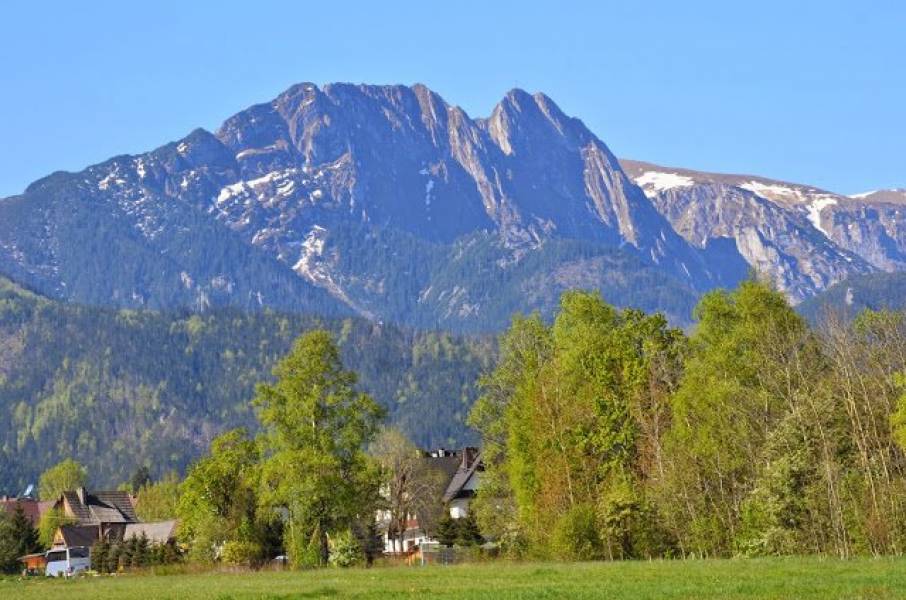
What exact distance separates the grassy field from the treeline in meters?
8.28

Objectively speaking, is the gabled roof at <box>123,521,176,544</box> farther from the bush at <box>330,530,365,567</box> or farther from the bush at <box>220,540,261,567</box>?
the bush at <box>330,530,365,567</box>

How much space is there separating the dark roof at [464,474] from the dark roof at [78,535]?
41176mm

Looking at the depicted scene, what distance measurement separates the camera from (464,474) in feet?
567

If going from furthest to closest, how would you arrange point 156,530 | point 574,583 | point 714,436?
point 156,530 → point 714,436 → point 574,583

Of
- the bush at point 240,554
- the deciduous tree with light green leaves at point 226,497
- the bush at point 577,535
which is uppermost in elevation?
the deciduous tree with light green leaves at point 226,497

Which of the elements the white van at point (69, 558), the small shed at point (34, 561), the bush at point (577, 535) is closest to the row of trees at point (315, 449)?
the bush at point (577, 535)

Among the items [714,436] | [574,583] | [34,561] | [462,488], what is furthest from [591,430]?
[34,561]

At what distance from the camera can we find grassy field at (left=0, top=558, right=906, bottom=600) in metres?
50.8

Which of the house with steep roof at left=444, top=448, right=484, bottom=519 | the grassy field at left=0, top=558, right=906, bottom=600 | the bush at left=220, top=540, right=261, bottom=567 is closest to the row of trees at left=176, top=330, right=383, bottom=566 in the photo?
the bush at left=220, top=540, right=261, bottom=567

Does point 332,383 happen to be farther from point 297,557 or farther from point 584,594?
point 584,594

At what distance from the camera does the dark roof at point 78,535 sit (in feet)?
592

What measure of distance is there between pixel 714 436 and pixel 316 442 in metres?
23.7

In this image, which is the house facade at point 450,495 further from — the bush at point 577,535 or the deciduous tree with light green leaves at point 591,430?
the bush at point 577,535

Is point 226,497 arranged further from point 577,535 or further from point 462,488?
point 462,488
